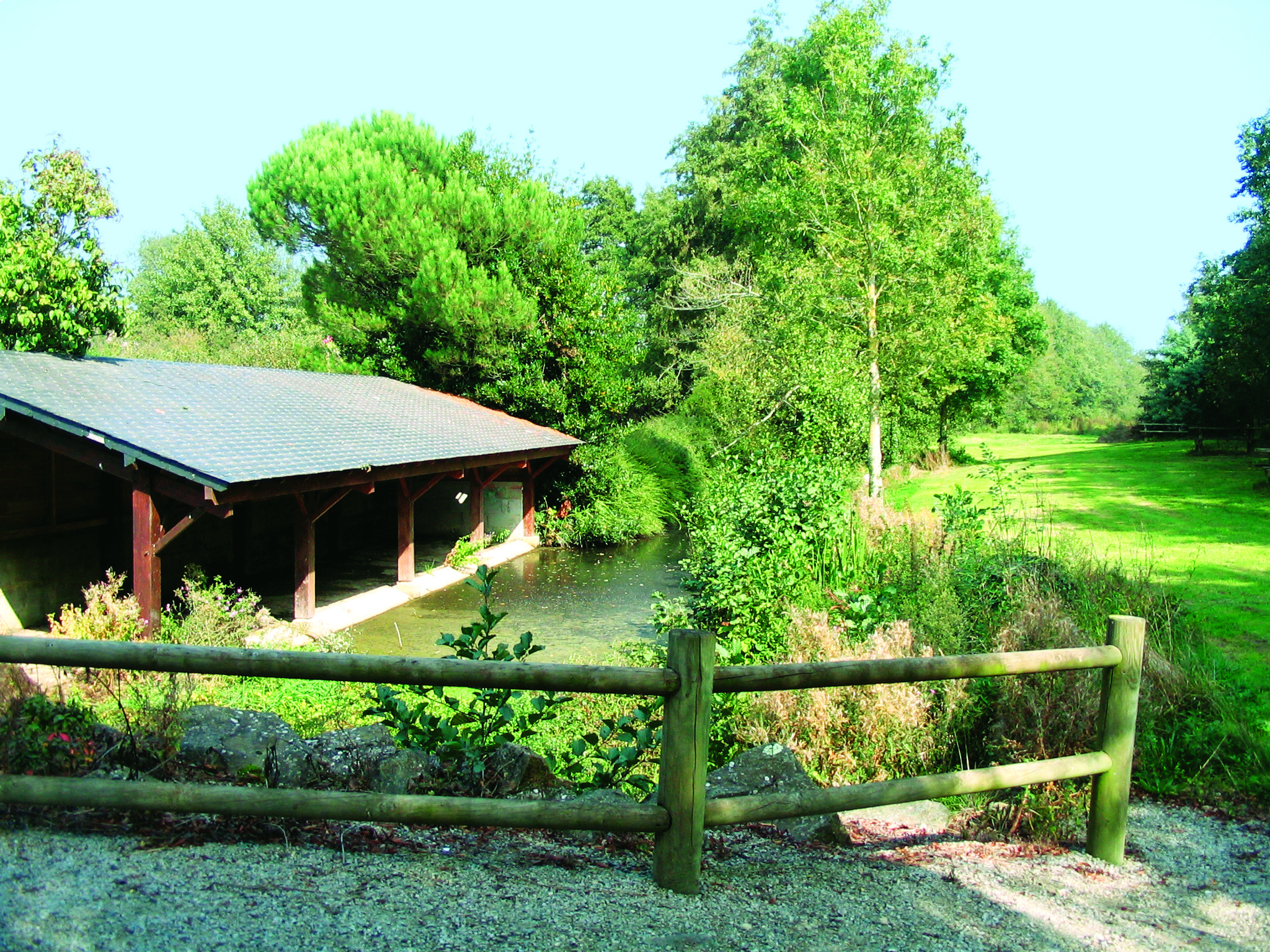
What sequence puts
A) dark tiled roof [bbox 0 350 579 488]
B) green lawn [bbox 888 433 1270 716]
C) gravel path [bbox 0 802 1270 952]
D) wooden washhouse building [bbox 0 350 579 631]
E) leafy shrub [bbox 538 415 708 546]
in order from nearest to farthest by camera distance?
gravel path [bbox 0 802 1270 952] < green lawn [bbox 888 433 1270 716] < dark tiled roof [bbox 0 350 579 488] < wooden washhouse building [bbox 0 350 579 631] < leafy shrub [bbox 538 415 708 546]

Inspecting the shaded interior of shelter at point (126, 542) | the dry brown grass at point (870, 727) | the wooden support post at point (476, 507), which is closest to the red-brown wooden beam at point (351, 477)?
the wooden support post at point (476, 507)

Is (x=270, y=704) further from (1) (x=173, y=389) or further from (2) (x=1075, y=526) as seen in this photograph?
(2) (x=1075, y=526)

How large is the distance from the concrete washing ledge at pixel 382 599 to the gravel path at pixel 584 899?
276 inches

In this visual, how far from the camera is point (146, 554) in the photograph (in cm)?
1040

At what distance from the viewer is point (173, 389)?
43.5 ft

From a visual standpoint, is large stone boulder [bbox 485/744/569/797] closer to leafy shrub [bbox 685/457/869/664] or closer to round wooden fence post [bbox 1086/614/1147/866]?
round wooden fence post [bbox 1086/614/1147/866]

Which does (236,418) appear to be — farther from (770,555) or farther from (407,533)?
(770,555)

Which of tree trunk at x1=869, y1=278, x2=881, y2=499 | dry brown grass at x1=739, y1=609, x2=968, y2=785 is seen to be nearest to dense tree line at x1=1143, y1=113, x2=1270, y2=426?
tree trunk at x1=869, y1=278, x2=881, y2=499

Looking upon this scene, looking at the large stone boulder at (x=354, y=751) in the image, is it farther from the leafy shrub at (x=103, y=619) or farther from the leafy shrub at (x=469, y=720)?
the leafy shrub at (x=103, y=619)

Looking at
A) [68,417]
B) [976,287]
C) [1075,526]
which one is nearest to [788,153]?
[976,287]

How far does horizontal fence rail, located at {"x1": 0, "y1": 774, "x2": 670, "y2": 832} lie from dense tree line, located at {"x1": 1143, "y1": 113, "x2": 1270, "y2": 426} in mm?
23233

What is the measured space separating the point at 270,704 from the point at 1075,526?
11.5 meters

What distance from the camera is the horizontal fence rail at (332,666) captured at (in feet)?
9.66

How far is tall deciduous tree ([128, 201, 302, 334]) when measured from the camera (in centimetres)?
5391
